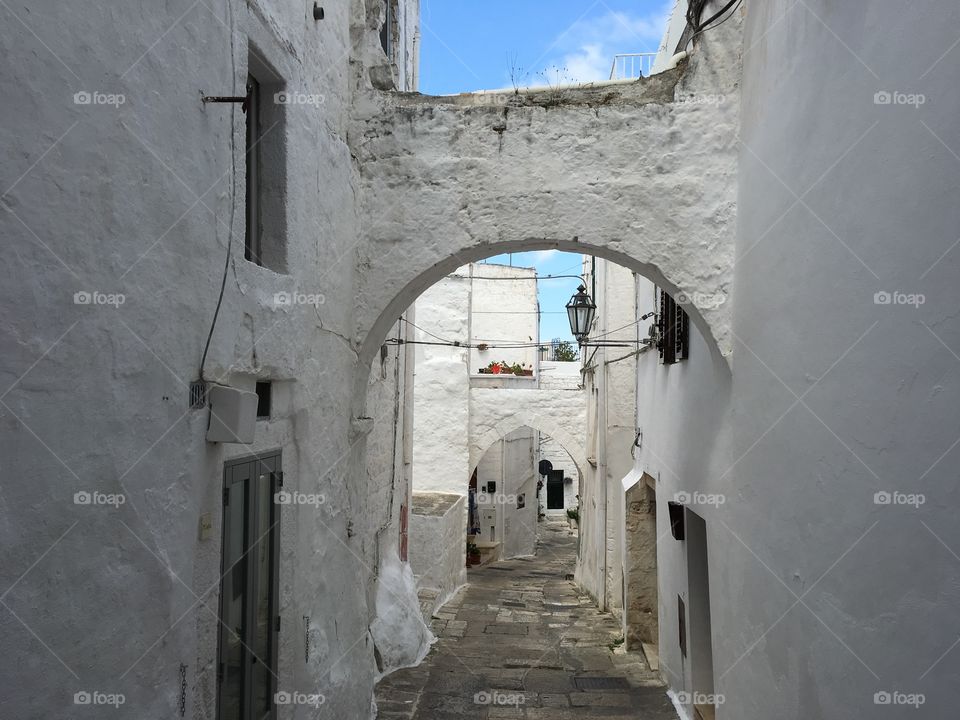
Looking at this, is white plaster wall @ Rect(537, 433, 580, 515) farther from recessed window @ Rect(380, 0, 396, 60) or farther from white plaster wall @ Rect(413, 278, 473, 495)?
recessed window @ Rect(380, 0, 396, 60)

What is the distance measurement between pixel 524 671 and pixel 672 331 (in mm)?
3614

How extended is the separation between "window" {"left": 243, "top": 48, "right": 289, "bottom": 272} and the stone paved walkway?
4.00 m

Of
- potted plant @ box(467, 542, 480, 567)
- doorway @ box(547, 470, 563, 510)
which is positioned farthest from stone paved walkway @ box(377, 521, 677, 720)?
doorway @ box(547, 470, 563, 510)

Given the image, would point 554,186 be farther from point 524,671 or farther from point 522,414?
point 522,414

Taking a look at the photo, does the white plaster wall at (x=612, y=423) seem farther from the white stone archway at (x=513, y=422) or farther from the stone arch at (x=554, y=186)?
the stone arch at (x=554, y=186)

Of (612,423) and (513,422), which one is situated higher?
(513,422)

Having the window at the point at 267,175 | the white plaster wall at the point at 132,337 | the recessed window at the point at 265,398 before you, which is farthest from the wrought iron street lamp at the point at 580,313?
the recessed window at the point at 265,398

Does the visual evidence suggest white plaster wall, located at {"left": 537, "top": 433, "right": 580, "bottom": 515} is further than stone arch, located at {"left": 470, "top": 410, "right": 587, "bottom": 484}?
Yes

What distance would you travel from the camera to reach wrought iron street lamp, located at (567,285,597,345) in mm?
8398

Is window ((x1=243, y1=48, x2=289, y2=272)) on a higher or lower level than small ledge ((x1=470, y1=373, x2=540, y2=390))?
lower

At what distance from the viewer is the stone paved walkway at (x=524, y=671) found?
651 cm

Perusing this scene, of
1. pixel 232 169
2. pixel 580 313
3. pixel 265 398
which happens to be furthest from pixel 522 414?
pixel 232 169

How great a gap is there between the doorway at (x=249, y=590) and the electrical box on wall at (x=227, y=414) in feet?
0.93

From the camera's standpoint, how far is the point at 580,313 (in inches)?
331
